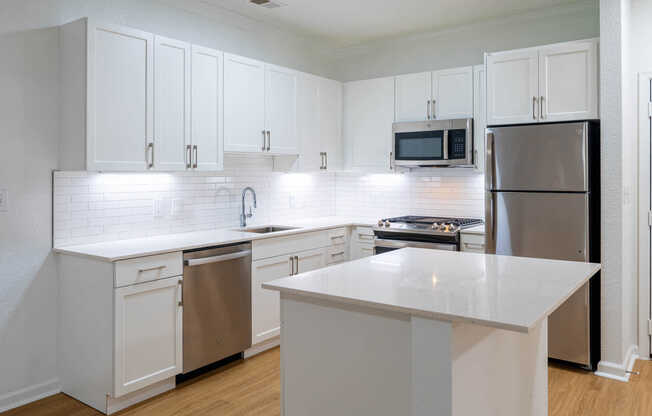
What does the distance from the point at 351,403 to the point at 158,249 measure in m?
1.67

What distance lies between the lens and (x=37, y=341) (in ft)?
10.3

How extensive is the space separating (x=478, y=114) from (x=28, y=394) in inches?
152

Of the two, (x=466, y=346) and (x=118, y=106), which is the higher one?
(x=118, y=106)

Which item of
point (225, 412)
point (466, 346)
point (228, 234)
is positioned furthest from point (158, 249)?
point (466, 346)

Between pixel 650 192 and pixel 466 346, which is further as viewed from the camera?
pixel 650 192

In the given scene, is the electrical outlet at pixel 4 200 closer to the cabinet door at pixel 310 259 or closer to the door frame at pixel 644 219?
the cabinet door at pixel 310 259

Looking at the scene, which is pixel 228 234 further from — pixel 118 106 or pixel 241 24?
pixel 241 24

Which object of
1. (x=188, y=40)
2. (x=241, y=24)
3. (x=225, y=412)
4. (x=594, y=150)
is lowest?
(x=225, y=412)

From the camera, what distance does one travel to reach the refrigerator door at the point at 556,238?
3502mm

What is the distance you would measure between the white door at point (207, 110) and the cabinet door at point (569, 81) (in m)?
2.36

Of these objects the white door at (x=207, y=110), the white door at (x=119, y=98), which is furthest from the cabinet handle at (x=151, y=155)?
the white door at (x=207, y=110)

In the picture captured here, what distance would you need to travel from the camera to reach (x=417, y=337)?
5.56 ft

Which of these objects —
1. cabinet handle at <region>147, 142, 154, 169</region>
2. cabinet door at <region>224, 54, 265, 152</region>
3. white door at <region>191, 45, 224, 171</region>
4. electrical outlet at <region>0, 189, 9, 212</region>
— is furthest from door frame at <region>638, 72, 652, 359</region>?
electrical outlet at <region>0, 189, 9, 212</region>

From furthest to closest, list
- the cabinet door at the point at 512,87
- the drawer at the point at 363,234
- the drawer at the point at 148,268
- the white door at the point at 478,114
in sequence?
1. the drawer at the point at 363,234
2. the white door at the point at 478,114
3. the cabinet door at the point at 512,87
4. the drawer at the point at 148,268
